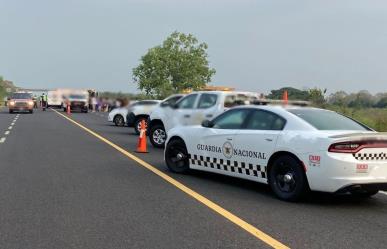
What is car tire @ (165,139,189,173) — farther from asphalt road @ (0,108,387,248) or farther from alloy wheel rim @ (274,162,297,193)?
alloy wheel rim @ (274,162,297,193)

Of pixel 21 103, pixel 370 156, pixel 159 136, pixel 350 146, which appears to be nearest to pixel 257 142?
pixel 350 146

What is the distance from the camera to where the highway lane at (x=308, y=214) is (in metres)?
5.41

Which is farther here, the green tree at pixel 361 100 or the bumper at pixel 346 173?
the green tree at pixel 361 100

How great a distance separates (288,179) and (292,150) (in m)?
0.42

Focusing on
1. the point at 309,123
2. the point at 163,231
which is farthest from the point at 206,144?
the point at 163,231

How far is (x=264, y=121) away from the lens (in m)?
8.12

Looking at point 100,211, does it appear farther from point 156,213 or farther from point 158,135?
point 158,135

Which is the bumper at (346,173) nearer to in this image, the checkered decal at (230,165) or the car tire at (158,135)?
the checkered decal at (230,165)

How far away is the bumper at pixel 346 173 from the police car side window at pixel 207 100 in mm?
7104

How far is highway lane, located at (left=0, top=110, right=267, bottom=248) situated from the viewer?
17.2ft

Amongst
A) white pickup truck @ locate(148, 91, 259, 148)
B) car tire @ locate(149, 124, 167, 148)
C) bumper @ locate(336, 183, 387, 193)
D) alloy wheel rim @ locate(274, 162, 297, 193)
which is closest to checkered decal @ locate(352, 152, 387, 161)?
bumper @ locate(336, 183, 387, 193)

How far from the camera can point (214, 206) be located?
6.91m

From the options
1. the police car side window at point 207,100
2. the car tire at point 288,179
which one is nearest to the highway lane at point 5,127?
the police car side window at point 207,100

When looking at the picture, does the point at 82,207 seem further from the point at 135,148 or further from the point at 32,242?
the point at 135,148
